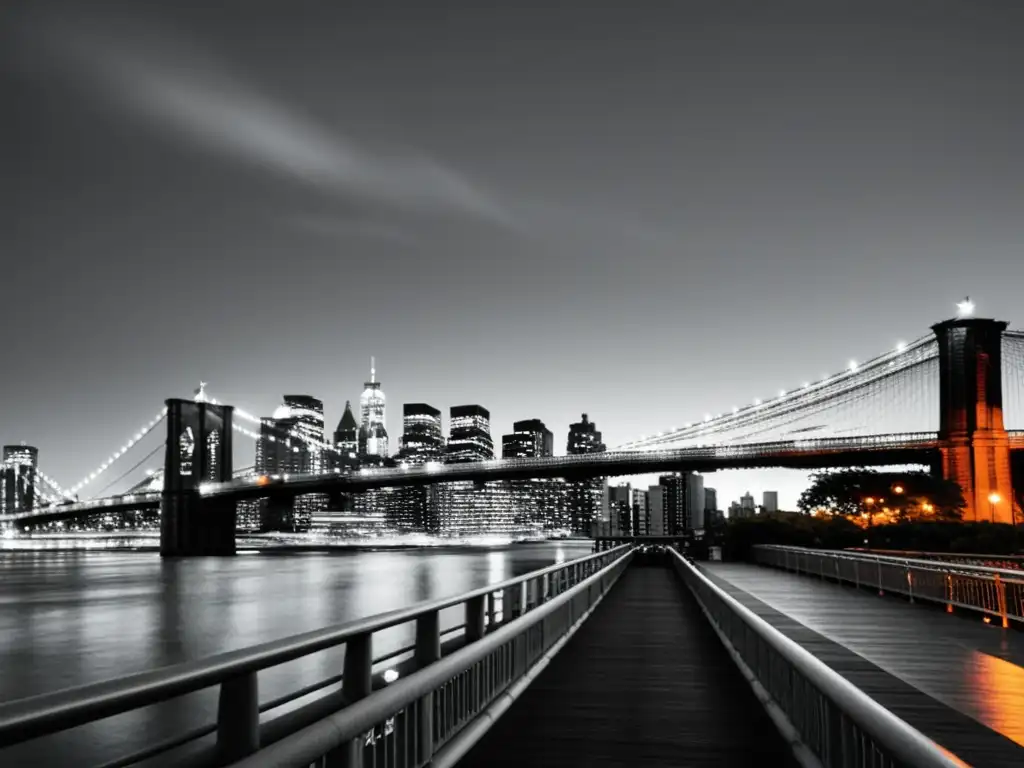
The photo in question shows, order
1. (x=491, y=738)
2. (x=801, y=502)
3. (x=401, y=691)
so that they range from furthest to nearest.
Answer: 1. (x=801, y=502)
2. (x=491, y=738)
3. (x=401, y=691)

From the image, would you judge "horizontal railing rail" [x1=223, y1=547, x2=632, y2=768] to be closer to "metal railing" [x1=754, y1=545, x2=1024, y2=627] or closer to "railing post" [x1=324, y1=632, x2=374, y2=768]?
"railing post" [x1=324, y1=632, x2=374, y2=768]

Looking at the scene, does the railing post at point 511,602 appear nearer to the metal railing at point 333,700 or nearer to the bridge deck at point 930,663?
the metal railing at point 333,700

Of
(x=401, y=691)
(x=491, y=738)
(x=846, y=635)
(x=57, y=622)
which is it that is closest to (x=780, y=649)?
(x=491, y=738)

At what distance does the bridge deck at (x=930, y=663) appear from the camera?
7402mm

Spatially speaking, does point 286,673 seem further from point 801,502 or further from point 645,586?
point 801,502

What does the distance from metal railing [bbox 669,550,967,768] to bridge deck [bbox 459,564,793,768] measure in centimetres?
21

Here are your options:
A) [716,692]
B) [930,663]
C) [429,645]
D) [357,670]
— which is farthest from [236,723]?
[930,663]

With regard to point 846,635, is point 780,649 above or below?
above

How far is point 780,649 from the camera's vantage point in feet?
21.4

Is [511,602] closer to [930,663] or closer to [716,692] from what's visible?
[716,692]

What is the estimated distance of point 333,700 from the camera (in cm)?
474

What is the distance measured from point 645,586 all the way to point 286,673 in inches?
430

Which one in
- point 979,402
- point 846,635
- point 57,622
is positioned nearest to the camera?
point 846,635

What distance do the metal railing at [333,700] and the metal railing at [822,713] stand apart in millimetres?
1937
